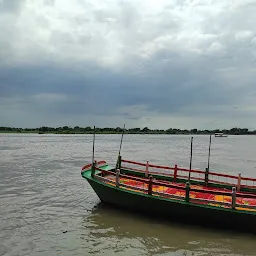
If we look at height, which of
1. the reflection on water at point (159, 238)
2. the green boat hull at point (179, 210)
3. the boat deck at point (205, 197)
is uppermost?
the boat deck at point (205, 197)

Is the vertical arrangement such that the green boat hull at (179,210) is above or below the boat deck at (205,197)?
below

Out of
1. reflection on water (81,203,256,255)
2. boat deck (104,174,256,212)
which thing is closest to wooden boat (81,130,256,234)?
boat deck (104,174,256,212)

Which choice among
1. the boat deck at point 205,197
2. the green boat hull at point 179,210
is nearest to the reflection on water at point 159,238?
the green boat hull at point 179,210

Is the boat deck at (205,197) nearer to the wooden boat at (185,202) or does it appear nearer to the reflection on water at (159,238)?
the wooden boat at (185,202)

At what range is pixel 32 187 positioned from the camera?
1894 centimetres

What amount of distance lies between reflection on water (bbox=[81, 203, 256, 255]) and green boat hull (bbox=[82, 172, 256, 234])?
262mm

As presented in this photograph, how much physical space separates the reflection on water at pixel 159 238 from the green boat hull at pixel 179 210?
26cm

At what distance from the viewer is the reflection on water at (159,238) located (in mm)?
9836

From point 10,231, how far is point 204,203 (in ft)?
23.4

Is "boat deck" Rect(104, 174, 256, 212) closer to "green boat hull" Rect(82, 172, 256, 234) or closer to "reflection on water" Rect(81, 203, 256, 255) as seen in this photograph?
"green boat hull" Rect(82, 172, 256, 234)

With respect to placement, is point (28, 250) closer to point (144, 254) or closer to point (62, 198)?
point (144, 254)

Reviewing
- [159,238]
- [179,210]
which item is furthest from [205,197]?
[159,238]

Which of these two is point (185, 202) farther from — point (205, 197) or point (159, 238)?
point (205, 197)

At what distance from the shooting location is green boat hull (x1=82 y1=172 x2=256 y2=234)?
1054 centimetres
